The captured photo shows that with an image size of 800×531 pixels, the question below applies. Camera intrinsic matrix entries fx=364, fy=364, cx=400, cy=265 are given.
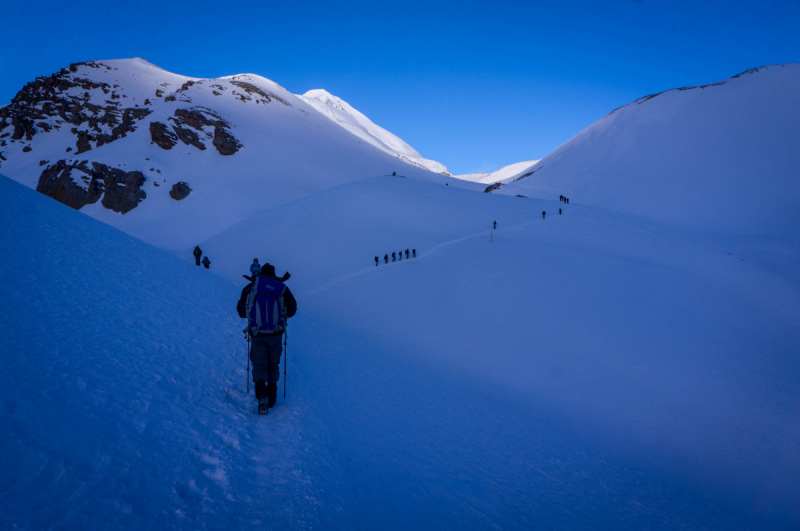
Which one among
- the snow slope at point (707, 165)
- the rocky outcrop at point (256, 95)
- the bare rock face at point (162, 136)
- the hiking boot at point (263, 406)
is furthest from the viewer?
the rocky outcrop at point (256, 95)

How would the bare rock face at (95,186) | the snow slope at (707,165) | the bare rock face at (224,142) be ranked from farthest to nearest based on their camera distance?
the bare rock face at (224,142), the bare rock face at (95,186), the snow slope at (707,165)

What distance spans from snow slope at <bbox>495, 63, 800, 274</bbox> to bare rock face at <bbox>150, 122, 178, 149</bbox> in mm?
53581

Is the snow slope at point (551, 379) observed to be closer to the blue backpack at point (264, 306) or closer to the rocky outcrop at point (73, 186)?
the blue backpack at point (264, 306)

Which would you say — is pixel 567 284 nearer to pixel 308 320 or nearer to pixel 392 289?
pixel 392 289

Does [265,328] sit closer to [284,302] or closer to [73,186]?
[284,302]

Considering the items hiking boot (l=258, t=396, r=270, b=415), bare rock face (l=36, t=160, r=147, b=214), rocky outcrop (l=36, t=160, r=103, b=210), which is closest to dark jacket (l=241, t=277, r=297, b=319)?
hiking boot (l=258, t=396, r=270, b=415)

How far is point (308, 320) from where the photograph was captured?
11.0 meters

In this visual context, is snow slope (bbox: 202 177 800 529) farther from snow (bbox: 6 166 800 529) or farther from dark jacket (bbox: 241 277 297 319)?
dark jacket (bbox: 241 277 297 319)

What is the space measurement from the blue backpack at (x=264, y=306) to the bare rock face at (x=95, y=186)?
53.8m

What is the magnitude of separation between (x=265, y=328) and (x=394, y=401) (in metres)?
3.05

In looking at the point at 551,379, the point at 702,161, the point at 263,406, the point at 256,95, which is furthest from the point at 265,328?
the point at 256,95

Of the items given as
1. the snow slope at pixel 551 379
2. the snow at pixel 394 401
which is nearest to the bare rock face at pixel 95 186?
the snow slope at pixel 551 379

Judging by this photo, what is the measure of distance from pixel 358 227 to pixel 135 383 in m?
21.6

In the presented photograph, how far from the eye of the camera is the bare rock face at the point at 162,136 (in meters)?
56.2
